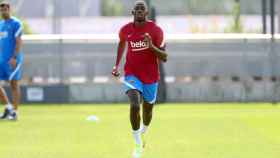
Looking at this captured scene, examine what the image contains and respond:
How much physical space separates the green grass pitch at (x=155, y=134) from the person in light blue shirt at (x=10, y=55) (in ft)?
1.31

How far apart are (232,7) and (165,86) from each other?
5458mm

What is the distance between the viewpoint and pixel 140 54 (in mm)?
12477

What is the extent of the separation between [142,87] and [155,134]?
3000 millimetres

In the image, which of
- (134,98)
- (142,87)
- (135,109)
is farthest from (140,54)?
(135,109)

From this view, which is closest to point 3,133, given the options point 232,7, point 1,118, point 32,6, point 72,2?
point 1,118

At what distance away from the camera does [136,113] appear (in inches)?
475

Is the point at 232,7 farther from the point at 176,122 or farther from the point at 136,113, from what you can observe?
the point at 136,113

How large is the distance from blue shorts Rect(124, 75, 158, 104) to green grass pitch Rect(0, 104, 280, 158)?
2.37 feet

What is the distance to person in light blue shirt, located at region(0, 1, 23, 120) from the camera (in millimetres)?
18359

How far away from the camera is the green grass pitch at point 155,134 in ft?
41.7

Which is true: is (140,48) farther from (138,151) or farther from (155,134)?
(155,134)

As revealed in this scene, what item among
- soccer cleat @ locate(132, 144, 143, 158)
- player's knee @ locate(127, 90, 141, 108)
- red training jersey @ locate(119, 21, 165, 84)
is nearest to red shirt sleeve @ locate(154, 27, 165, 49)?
red training jersey @ locate(119, 21, 165, 84)

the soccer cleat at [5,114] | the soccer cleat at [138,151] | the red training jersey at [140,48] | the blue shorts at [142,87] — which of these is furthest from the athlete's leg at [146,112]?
the soccer cleat at [5,114]

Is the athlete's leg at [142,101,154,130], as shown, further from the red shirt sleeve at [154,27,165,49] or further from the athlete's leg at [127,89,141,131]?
the red shirt sleeve at [154,27,165,49]
